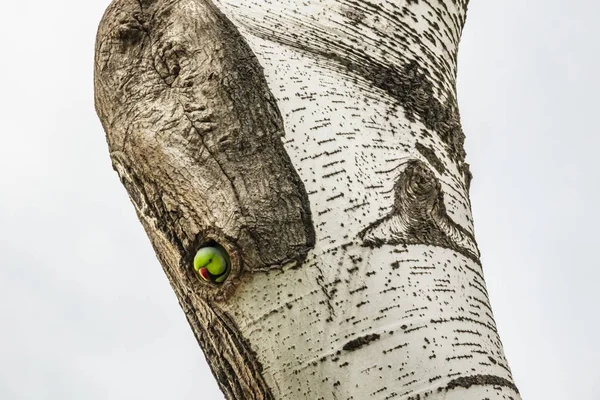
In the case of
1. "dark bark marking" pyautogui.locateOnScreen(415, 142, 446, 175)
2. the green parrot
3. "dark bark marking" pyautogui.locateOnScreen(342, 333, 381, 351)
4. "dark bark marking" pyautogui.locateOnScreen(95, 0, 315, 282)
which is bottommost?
"dark bark marking" pyautogui.locateOnScreen(342, 333, 381, 351)

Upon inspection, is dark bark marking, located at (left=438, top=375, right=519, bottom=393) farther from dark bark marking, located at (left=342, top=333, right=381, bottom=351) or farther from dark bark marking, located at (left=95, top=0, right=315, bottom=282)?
dark bark marking, located at (left=95, top=0, right=315, bottom=282)

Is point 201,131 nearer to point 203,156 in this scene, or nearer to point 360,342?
point 203,156

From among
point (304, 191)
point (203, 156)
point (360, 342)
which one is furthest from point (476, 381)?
point (203, 156)

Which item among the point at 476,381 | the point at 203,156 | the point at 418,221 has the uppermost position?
the point at 203,156

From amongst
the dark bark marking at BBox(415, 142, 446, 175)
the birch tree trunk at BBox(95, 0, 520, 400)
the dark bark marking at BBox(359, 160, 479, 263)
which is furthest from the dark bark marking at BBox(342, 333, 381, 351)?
the dark bark marking at BBox(415, 142, 446, 175)

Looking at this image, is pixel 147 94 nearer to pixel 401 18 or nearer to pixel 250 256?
pixel 250 256

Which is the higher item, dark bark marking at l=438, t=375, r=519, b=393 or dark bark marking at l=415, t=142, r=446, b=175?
dark bark marking at l=415, t=142, r=446, b=175

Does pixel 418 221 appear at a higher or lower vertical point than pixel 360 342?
higher

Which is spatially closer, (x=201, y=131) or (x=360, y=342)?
(x=360, y=342)
